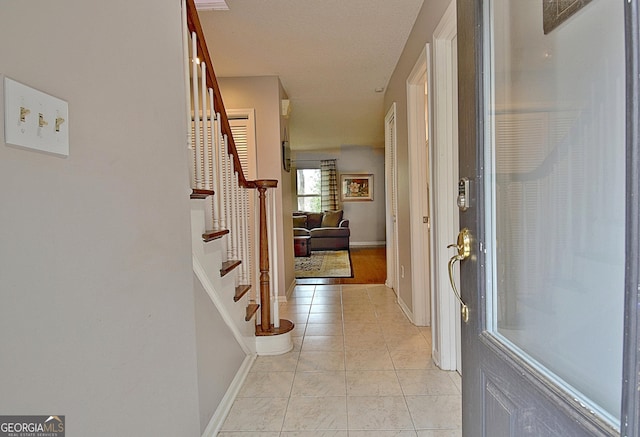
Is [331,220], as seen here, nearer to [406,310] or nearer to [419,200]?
[406,310]

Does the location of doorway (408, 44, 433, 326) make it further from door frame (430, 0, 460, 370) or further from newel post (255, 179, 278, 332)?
newel post (255, 179, 278, 332)

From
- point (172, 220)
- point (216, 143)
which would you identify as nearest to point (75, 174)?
point (172, 220)

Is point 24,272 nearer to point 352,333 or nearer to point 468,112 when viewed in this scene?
point 468,112

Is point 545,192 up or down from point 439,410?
up

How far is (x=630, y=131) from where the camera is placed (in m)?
0.49


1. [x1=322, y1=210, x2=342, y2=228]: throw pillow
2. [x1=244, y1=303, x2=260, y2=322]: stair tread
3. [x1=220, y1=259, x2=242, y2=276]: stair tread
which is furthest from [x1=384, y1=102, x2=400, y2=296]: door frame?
[x1=322, y1=210, x2=342, y2=228]: throw pillow

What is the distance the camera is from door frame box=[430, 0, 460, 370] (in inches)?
86.7

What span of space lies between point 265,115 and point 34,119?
337 centimetres

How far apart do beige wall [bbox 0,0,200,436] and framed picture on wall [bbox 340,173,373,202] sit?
26.8 ft

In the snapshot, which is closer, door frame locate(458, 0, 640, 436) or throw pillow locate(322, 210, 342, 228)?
door frame locate(458, 0, 640, 436)

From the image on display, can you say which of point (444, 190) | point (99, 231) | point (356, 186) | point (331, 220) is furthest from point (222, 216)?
point (356, 186)

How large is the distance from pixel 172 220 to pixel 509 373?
3.43 feet

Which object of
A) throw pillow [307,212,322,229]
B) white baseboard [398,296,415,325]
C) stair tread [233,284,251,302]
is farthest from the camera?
throw pillow [307,212,322,229]

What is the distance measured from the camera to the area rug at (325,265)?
556 cm
